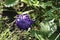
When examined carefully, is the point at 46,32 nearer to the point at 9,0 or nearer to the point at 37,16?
the point at 37,16

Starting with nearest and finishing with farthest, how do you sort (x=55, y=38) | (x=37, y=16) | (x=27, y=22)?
(x=55, y=38)
(x=27, y=22)
(x=37, y=16)

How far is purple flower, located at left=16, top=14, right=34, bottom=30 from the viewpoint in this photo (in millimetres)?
1941

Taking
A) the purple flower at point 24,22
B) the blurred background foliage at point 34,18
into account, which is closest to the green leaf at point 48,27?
the blurred background foliage at point 34,18

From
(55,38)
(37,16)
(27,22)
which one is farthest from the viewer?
(37,16)

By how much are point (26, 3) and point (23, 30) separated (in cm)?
24

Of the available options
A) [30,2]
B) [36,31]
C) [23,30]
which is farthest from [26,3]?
[36,31]

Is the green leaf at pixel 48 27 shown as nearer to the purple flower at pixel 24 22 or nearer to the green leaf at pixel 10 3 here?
the purple flower at pixel 24 22

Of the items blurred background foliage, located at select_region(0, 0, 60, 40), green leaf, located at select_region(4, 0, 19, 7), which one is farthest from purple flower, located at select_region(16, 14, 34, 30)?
green leaf, located at select_region(4, 0, 19, 7)

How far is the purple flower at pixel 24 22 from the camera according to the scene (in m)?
1.94

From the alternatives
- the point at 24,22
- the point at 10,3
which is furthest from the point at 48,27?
the point at 10,3

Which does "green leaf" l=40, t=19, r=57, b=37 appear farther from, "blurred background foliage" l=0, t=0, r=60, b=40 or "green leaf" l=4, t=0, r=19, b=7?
"green leaf" l=4, t=0, r=19, b=7

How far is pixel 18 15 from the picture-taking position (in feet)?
6.84

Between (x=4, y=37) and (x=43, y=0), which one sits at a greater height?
(x=43, y=0)

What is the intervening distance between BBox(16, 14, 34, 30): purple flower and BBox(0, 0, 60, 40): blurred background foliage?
0.04 meters
